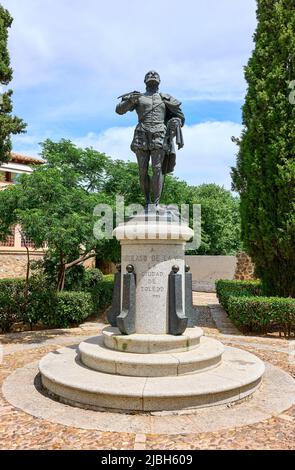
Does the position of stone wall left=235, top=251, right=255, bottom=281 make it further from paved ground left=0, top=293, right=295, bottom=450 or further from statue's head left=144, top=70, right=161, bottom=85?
paved ground left=0, top=293, right=295, bottom=450

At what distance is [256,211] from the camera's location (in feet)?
39.8

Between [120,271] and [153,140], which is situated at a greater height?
[153,140]

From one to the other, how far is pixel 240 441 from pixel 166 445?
28.8 inches

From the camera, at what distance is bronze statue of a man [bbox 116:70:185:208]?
6.59 meters

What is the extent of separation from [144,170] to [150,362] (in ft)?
10.9

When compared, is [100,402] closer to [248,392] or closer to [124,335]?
[124,335]

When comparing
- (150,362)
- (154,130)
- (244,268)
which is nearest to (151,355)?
(150,362)

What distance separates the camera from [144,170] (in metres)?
6.82

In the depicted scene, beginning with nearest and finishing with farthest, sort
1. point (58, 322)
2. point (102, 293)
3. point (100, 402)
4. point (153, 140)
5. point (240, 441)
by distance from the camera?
point (240, 441) < point (100, 402) < point (153, 140) < point (58, 322) < point (102, 293)

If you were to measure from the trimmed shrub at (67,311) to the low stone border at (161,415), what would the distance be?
4.91 meters

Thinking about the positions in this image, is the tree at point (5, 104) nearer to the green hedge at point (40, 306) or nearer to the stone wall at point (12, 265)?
the green hedge at point (40, 306)

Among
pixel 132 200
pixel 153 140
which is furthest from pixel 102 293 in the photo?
pixel 153 140
